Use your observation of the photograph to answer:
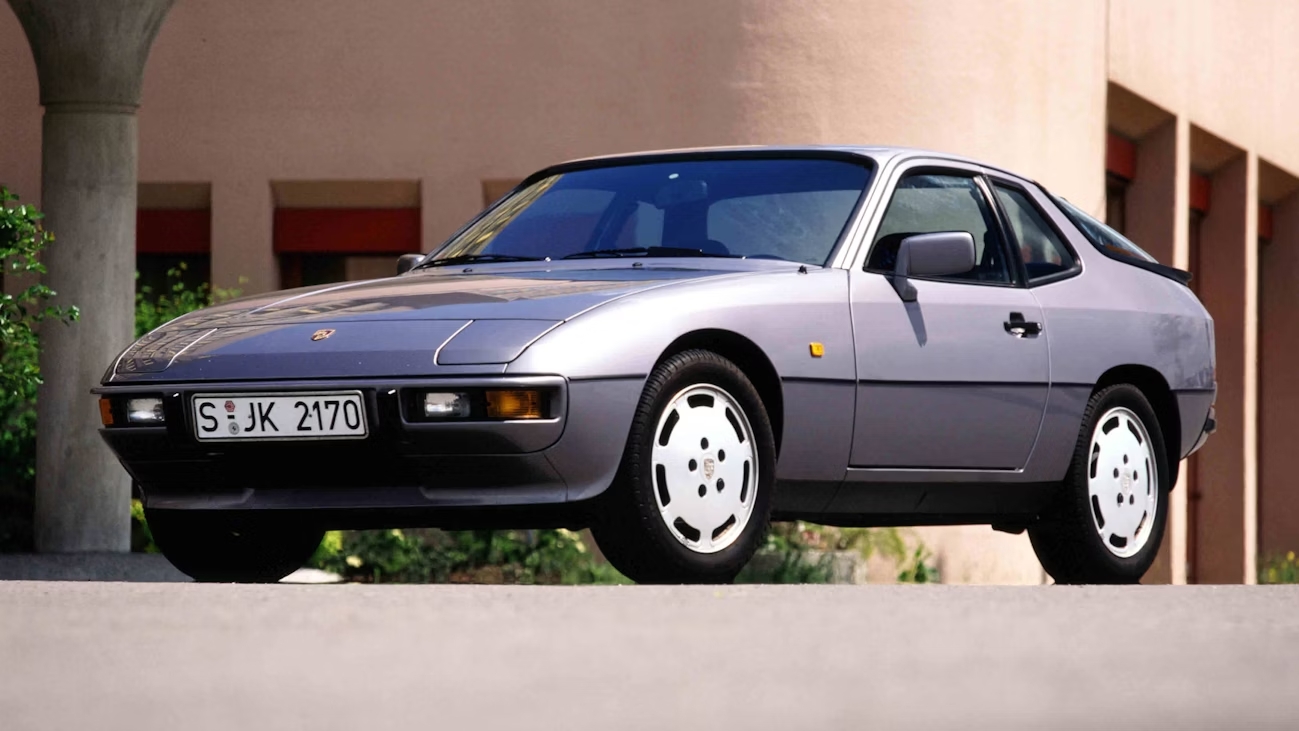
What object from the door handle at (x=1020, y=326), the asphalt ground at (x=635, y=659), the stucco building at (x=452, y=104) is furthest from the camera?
the stucco building at (x=452, y=104)

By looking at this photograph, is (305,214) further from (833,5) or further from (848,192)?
(848,192)

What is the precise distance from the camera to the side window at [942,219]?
7473mm

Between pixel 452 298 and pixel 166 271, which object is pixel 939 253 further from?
pixel 166 271

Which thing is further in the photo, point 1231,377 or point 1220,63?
point 1231,377

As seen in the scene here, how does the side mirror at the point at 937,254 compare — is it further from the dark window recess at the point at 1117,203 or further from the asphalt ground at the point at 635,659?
the dark window recess at the point at 1117,203

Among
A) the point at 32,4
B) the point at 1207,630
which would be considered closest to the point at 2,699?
the point at 1207,630

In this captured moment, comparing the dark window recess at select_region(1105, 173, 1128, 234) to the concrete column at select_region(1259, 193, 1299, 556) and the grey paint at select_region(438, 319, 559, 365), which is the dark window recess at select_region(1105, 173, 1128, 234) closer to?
the concrete column at select_region(1259, 193, 1299, 556)

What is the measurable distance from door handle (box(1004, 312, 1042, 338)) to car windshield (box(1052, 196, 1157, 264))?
2.88 ft

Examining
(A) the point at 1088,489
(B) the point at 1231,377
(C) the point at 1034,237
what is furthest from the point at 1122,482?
Result: (B) the point at 1231,377

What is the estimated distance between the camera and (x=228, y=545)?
7.04m

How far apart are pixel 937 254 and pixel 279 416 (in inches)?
82.9

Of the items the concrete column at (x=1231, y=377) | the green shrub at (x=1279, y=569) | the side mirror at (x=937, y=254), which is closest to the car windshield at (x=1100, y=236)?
the side mirror at (x=937, y=254)

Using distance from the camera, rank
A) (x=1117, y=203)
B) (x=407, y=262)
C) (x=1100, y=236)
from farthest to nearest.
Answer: (x=1117, y=203)
(x=1100, y=236)
(x=407, y=262)

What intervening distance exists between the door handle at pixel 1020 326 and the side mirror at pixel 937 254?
51cm
